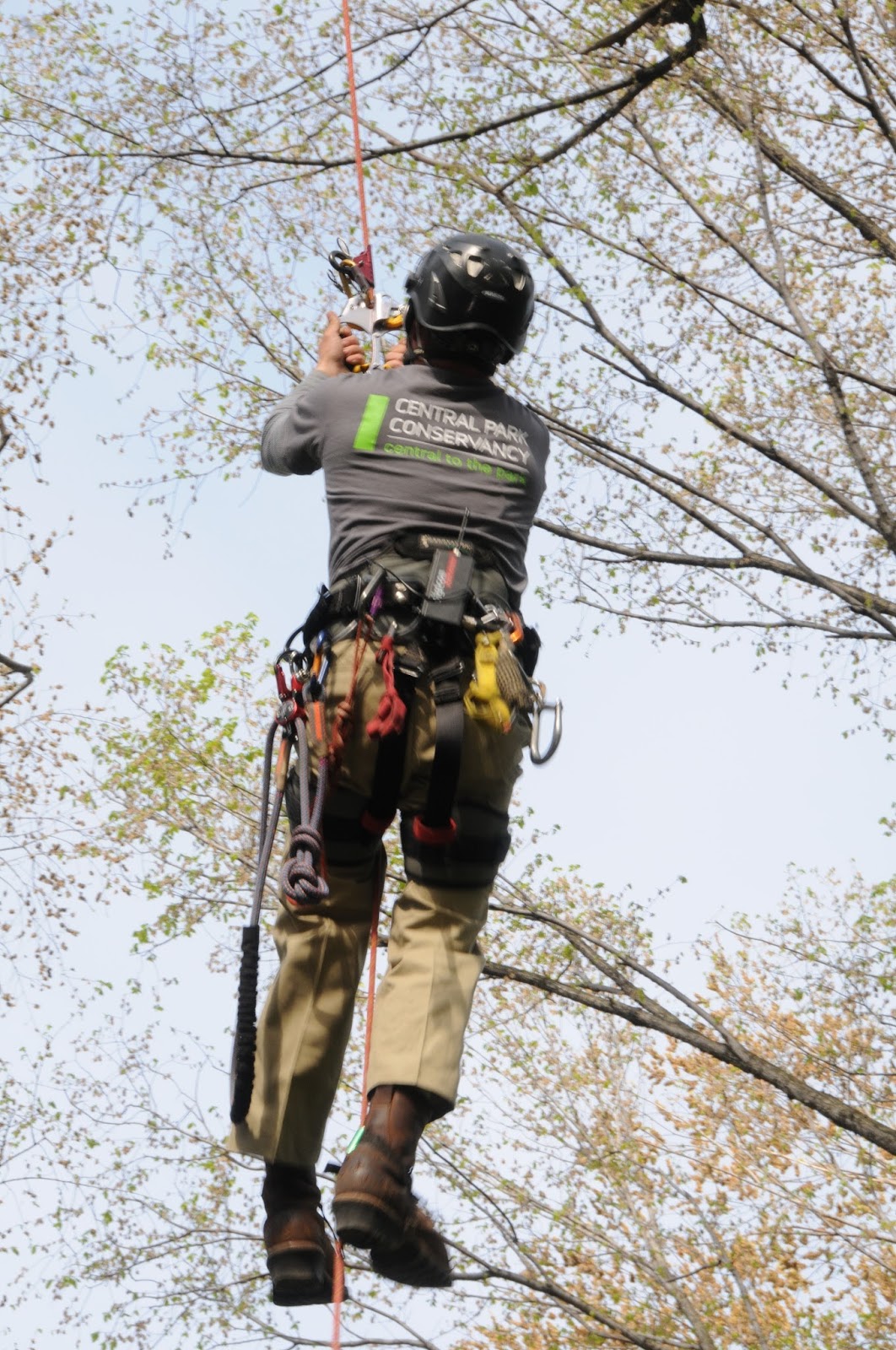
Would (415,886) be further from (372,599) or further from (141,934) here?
(141,934)

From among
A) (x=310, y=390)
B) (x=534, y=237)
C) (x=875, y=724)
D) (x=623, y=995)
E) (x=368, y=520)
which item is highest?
(x=534, y=237)

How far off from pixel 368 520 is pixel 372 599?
0.22 meters

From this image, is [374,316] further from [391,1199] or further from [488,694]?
[391,1199]

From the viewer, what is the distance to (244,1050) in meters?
3.78

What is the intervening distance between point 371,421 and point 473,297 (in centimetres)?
40

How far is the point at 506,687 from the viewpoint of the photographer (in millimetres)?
3787

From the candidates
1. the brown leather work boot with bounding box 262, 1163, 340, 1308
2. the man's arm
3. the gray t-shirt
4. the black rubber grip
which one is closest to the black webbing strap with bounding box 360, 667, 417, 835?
the gray t-shirt

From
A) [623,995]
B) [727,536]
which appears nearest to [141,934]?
[623,995]

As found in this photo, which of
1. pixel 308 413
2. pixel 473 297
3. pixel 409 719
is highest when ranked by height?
pixel 473 297

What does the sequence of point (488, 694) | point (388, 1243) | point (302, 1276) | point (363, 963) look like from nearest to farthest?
point (388, 1243) < point (302, 1276) < point (488, 694) < point (363, 963)

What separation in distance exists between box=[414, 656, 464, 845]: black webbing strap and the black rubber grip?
55 centimetres

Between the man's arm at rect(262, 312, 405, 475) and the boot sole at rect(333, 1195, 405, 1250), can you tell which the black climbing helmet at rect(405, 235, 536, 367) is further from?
the boot sole at rect(333, 1195, 405, 1250)

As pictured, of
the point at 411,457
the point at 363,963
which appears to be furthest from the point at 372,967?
the point at 411,457

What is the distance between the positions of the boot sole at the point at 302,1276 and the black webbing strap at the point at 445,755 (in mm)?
993
